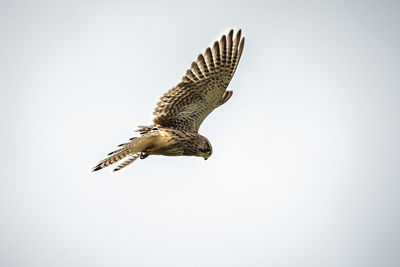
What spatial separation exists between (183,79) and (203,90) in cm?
50

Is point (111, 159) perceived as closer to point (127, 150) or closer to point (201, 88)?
point (127, 150)

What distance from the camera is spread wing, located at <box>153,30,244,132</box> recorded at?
11.4 m

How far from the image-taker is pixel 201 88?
1170 cm

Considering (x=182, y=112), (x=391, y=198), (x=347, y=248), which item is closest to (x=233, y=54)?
(x=182, y=112)

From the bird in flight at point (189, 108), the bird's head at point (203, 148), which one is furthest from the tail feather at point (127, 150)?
the bird's head at point (203, 148)

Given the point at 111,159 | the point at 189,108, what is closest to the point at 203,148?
the point at 189,108

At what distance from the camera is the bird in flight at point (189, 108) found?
11.4 meters

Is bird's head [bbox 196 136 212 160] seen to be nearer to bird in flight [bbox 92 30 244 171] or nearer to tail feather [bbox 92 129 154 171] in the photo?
bird in flight [bbox 92 30 244 171]

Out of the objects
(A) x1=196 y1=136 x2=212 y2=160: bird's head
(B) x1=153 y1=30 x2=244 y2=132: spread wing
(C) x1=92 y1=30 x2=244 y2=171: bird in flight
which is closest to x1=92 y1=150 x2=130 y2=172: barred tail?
(C) x1=92 y1=30 x2=244 y2=171: bird in flight

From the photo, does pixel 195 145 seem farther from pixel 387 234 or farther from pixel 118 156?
pixel 387 234

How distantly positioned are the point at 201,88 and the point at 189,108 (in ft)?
1.88

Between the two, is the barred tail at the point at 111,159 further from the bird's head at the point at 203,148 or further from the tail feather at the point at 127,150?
the bird's head at the point at 203,148

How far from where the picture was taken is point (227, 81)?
38.1ft

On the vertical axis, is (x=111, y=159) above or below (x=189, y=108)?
below
